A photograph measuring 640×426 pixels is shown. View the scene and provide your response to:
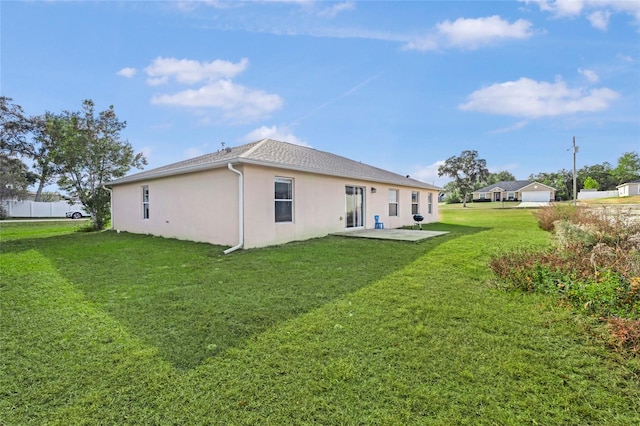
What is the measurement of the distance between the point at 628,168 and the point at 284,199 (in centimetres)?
8109

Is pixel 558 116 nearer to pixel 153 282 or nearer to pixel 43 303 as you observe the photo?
pixel 153 282

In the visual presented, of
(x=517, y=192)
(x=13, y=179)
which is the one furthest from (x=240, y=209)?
(x=517, y=192)

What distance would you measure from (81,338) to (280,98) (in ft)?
43.8

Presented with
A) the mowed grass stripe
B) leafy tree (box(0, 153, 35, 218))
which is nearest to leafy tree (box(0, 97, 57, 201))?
leafy tree (box(0, 153, 35, 218))

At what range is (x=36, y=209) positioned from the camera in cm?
3034

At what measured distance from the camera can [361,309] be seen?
405 cm

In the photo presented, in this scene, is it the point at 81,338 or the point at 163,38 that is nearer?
the point at 81,338

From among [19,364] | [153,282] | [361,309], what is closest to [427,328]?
[361,309]

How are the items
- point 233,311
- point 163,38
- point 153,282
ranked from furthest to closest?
point 163,38, point 153,282, point 233,311

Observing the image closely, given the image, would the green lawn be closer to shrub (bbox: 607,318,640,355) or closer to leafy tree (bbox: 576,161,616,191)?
shrub (bbox: 607,318,640,355)

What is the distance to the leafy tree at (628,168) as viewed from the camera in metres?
61.7

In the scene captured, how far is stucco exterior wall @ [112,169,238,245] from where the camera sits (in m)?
9.18

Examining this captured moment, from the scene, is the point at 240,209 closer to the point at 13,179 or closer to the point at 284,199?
the point at 284,199

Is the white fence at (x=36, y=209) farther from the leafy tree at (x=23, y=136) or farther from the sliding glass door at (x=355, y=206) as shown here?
the sliding glass door at (x=355, y=206)
